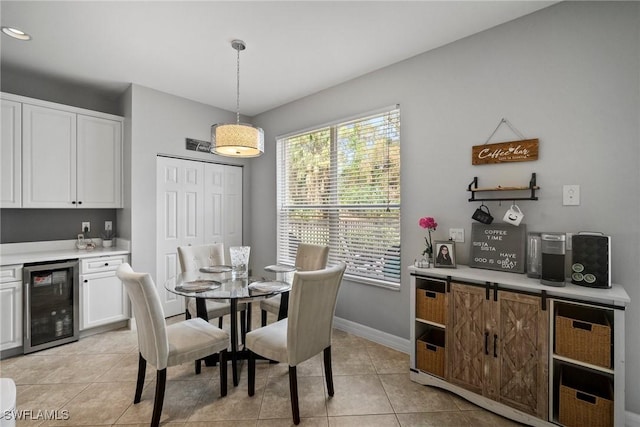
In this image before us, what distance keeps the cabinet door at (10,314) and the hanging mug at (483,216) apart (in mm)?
4015

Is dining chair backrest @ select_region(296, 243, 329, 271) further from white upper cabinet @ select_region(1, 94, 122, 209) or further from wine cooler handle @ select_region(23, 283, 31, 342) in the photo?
wine cooler handle @ select_region(23, 283, 31, 342)

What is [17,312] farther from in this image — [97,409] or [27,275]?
[97,409]

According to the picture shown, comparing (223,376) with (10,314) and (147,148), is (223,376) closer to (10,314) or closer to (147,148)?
(10,314)

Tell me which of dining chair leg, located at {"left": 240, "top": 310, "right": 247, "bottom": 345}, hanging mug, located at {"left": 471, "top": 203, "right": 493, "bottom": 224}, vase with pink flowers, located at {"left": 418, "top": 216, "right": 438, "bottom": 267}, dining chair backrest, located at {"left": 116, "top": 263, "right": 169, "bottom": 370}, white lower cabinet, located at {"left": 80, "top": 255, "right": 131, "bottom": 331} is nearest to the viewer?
dining chair backrest, located at {"left": 116, "top": 263, "right": 169, "bottom": 370}

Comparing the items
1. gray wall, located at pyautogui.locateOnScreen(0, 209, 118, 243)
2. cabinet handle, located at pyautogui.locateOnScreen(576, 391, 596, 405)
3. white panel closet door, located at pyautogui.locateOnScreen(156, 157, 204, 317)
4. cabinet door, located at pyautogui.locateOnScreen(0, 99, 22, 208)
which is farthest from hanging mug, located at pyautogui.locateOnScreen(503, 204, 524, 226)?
cabinet door, located at pyautogui.locateOnScreen(0, 99, 22, 208)

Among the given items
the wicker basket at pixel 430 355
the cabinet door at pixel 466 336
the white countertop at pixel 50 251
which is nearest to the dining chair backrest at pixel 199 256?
the white countertop at pixel 50 251

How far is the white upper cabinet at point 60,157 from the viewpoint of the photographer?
2.80 meters

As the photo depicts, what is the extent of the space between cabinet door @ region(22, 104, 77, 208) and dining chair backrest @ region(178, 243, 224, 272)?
1.47 metres

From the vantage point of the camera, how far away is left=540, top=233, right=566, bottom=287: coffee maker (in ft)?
5.76

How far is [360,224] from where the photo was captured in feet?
10.3

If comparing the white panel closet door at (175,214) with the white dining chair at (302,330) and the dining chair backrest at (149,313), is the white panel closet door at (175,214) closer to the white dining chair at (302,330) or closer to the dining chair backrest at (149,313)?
the dining chair backrest at (149,313)

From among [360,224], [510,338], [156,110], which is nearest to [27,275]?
[156,110]

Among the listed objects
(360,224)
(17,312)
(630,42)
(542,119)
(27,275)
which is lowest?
(17,312)

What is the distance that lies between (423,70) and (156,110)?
304 cm
